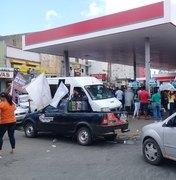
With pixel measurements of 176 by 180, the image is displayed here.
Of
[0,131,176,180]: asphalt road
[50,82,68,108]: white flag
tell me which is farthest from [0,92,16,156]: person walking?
[50,82,68,108]: white flag

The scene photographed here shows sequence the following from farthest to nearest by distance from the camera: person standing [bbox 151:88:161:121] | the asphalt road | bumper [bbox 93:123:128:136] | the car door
A: person standing [bbox 151:88:161:121], bumper [bbox 93:123:128:136], the car door, the asphalt road

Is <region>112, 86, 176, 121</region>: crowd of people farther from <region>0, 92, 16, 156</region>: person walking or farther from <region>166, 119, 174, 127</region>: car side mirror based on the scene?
<region>0, 92, 16, 156</region>: person walking

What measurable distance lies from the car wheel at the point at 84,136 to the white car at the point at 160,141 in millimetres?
2535

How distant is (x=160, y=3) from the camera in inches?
528

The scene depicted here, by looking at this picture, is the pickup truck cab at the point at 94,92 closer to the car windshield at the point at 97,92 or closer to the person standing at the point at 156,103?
the car windshield at the point at 97,92

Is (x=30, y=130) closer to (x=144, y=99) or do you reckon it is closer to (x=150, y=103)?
(x=144, y=99)

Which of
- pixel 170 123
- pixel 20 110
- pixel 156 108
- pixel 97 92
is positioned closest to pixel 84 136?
pixel 97 92

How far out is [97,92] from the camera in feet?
39.1

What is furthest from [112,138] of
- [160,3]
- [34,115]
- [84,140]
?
[160,3]

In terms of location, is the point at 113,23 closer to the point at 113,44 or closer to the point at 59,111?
the point at 113,44

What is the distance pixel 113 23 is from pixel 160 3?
2.77 m

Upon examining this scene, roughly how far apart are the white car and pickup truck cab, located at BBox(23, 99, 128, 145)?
6.77 feet

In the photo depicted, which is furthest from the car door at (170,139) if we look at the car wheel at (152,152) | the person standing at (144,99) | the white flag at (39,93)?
the person standing at (144,99)

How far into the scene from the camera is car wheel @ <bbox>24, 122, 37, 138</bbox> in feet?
37.6
